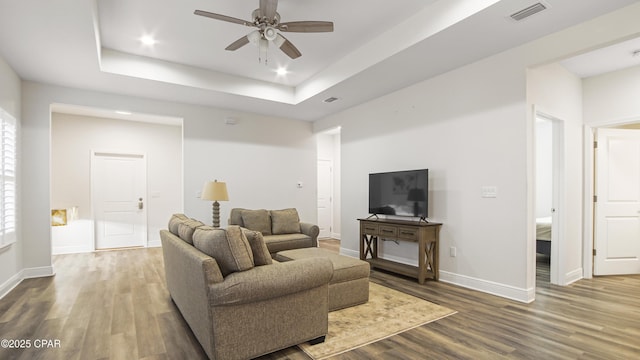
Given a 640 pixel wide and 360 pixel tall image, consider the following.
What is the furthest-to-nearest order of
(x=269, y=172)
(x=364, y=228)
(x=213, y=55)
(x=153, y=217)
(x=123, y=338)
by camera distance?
(x=153, y=217), (x=269, y=172), (x=364, y=228), (x=213, y=55), (x=123, y=338)

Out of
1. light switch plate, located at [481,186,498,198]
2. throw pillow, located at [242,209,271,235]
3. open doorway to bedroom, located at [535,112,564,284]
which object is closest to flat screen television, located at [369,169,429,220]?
light switch plate, located at [481,186,498,198]

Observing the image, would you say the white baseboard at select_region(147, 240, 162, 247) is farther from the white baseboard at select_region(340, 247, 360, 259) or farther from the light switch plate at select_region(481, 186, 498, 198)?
the light switch plate at select_region(481, 186, 498, 198)

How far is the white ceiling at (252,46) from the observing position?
287 cm

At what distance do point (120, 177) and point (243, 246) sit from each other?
5.81 metres

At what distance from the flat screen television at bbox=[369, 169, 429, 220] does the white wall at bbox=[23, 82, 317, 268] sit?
2.23 metres

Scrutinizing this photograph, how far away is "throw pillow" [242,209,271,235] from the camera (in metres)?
5.43

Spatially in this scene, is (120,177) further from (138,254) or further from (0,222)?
(0,222)

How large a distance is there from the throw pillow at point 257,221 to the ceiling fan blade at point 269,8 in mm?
3435

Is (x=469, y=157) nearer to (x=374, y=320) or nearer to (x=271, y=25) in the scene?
(x=374, y=320)

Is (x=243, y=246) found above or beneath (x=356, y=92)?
beneath

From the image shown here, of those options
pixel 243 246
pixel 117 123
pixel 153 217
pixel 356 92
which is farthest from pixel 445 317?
pixel 117 123

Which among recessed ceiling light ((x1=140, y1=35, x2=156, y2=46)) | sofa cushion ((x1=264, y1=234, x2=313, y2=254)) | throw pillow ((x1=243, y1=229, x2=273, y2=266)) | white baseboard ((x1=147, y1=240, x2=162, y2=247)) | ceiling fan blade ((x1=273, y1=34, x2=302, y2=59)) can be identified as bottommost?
white baseboard ((x1=147, y1=240, x2=162, y2=247))

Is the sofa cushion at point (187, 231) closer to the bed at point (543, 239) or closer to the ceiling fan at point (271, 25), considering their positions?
the ceiling fan at point (271, 25)

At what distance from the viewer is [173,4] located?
3.14 metres
